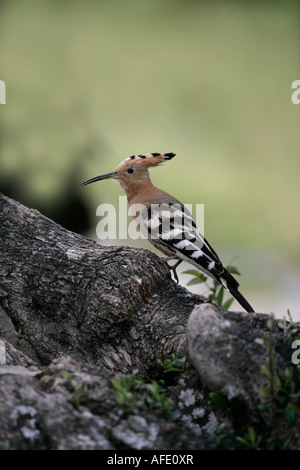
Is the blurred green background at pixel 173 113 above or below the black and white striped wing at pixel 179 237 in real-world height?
above

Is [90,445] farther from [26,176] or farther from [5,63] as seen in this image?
[5,63]

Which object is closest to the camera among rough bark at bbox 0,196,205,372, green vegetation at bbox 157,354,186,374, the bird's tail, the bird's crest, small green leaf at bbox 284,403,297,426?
small green leaf at bbox 284,403,297,426

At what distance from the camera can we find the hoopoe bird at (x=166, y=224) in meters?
3.24

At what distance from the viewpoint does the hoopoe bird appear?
3.24 m

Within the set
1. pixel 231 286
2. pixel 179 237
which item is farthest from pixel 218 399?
pixel 179 237

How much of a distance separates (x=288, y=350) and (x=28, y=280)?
1189 mm

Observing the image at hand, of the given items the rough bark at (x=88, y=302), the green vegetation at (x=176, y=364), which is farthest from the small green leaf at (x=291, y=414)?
the rough bark at (x=88, y=302)

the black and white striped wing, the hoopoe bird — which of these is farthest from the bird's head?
the black and white striped wing

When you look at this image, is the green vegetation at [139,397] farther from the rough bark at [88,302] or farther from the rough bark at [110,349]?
the rough bark at [88,302]

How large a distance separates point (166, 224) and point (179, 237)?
0.13 m

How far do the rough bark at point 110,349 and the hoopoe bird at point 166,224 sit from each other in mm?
382

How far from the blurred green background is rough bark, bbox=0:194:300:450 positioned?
229 cm

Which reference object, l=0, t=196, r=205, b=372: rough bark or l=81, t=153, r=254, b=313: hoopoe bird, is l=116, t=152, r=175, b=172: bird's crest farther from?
l=0, t=196, r=205, b=372: rough bark

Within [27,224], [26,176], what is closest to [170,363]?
[27,224]
